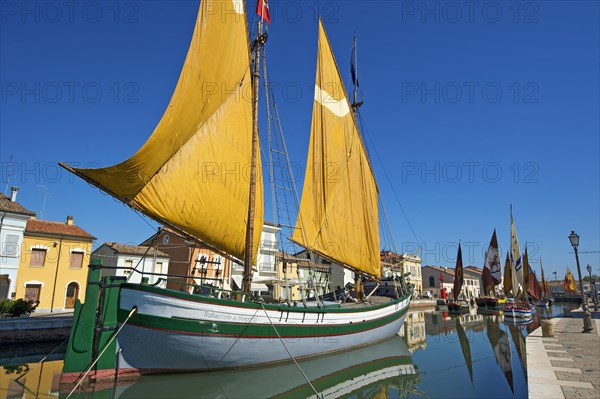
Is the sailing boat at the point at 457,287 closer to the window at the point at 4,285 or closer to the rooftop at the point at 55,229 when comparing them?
the rooftop at the point at 55,229

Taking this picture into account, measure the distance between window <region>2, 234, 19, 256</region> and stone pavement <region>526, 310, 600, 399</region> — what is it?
29.9 metres

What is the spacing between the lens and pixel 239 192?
14602 millimetres

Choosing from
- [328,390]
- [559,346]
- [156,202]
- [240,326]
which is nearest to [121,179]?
[156,202]

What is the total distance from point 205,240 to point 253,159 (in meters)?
4.15

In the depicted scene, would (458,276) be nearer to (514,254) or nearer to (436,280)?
(514,254)

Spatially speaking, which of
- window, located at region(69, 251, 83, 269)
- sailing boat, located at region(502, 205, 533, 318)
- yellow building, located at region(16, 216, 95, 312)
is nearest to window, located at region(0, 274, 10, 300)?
yellow building, located at region(16, 216, 95, 312)

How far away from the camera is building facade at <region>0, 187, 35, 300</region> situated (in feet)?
82.5

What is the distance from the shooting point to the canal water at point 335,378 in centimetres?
1074

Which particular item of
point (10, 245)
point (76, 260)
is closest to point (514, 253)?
point (76, 260)

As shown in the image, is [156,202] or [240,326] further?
[240,326]

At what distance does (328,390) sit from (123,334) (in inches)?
255

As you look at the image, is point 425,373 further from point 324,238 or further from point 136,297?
point 136,297

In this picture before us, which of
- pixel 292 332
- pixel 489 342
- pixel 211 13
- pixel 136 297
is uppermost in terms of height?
pixel 211 13

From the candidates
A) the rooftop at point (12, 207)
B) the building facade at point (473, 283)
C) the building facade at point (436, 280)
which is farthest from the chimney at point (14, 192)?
the building facade at point (473, 283)
